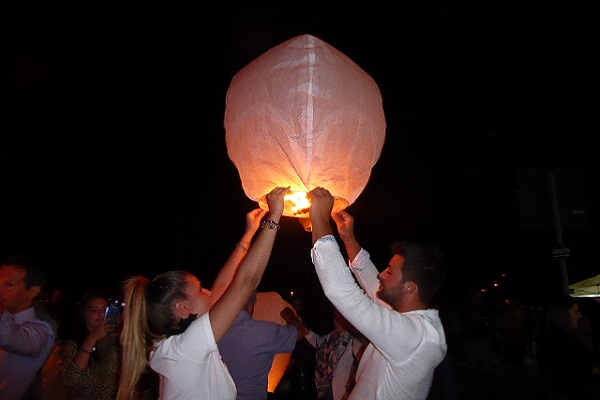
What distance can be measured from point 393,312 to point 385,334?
0.13 meters

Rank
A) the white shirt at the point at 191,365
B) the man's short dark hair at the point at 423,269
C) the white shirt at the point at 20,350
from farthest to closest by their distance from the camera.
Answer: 1. the white shirt at the point at 20,350
2. the man's short dark hair at the point at 423,269
3. the white shirt at the point at 191,365

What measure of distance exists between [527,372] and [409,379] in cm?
1011

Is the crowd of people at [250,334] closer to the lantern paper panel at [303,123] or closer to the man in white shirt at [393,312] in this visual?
the man in white shirt at [393,312]

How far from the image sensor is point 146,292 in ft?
7.77

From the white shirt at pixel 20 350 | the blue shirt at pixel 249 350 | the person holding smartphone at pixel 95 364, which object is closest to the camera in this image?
the blue shirt at pixel 249 350

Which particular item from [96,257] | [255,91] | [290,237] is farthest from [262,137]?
[96,257]

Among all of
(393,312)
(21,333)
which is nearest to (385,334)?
(393,312)

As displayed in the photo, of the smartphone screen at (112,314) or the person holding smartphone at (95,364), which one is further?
the smartphone screen at (112,314)

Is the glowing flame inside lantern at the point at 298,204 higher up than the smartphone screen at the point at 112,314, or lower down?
higher up

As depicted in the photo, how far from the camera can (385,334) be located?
2203 mm

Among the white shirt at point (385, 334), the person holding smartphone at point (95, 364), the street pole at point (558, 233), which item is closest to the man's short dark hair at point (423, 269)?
the white shirt at point (385, 334)

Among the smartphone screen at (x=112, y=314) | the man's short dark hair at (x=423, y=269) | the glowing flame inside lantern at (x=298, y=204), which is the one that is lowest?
the smartphone screen at (x=112, y=314)

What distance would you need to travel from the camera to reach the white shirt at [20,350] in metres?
3.39

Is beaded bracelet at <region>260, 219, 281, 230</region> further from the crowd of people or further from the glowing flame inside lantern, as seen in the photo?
the glowing flame inside lantern
